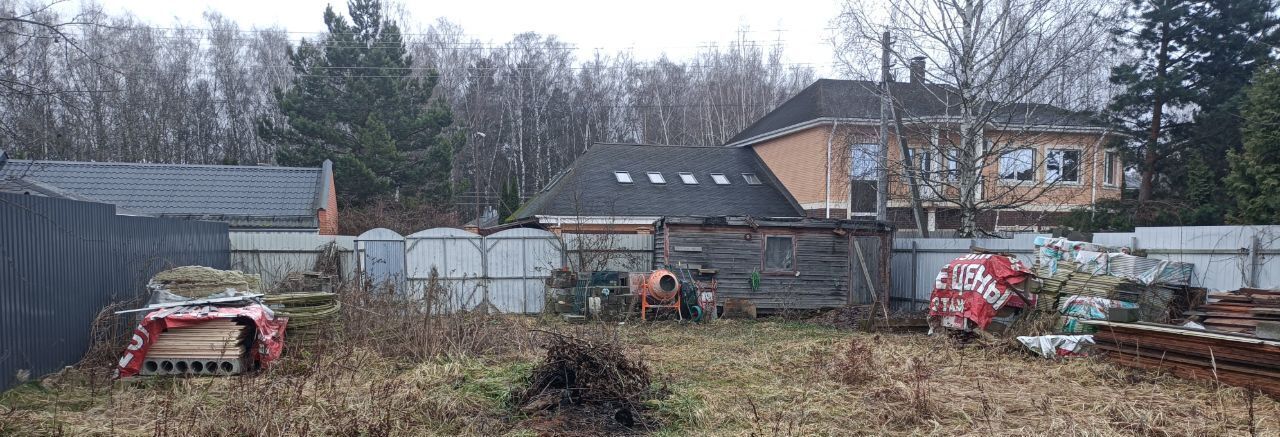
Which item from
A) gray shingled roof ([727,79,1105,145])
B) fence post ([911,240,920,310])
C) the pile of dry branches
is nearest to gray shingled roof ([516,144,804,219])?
gray shingled roof ([727,79,1105,145])

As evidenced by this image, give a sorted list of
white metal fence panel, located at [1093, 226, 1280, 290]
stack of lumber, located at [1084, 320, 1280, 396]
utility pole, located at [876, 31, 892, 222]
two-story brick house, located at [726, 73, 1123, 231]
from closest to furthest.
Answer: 1. stack of lumber, located at [1084, 320, 1280, 396]
2. white metal fence panel, located at [1093, 226, 1280, 290]
3. utility pole, located at [876, 31, 892, 222]
4. two-story brick house, located at [726, 73, 1123, 231]

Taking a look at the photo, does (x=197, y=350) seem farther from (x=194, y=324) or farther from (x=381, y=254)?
(x=381, y=254)

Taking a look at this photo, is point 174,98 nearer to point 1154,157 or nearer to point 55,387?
point 55,387

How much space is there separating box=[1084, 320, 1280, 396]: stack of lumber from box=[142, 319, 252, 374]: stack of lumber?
9519 mm

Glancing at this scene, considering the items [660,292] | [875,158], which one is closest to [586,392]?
[660,292]

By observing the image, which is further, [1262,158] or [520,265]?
[520,265]

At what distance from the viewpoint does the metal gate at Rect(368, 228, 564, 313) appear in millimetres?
15547

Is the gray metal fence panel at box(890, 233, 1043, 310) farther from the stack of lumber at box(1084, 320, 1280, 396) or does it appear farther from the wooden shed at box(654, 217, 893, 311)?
the stack of lumber at box(1084, 320, 1280, 396)

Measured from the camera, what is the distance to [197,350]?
24.7 feet

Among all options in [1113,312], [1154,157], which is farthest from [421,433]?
[1154,157]

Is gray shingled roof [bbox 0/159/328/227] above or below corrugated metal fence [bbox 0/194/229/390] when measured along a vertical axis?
above

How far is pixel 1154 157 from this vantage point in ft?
58.7

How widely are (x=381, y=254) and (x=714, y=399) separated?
10.5 m

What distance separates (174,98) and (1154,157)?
35928mm
